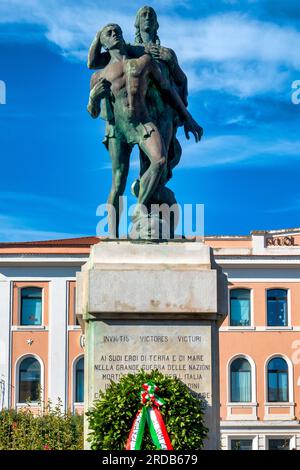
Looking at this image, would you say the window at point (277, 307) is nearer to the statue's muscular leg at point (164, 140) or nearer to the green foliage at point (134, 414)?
the statue's muscular leg at point (164, 140)

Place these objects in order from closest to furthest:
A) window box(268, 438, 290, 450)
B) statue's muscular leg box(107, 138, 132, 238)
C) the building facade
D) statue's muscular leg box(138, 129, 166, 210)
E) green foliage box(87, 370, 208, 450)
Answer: green foliage box(87, 370, 208, 450)
statue's muscular leg box(138, 129, 166, 210)
statue's muscular leg box(107, 138, 132, 238)
window box(268, 438, 290, 450)
the building facade

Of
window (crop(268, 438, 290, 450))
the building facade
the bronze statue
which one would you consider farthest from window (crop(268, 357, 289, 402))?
the bronze statue

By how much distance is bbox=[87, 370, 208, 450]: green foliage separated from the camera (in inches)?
487

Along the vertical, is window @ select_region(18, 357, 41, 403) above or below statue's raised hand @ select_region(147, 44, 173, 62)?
below

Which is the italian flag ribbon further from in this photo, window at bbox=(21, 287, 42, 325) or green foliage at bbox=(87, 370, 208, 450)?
window at bbox=(21, 287, 42, 325)

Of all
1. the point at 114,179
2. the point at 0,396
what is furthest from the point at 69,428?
the point at 0,396

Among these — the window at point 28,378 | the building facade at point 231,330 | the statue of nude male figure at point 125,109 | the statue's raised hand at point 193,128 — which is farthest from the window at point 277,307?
the statue of nude male figure at point 125,109

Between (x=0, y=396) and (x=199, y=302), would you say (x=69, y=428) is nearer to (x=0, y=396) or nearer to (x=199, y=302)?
(x=199, y=302)

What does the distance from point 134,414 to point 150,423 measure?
8.1 inches

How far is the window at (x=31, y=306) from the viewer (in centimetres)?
5456

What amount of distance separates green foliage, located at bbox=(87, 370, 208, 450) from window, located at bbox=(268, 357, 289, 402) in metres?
41.5

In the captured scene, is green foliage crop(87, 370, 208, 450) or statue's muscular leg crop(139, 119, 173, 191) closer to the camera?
green foliage crop(87, 370, 208, 450)

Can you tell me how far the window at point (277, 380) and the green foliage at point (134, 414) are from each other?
41.5m

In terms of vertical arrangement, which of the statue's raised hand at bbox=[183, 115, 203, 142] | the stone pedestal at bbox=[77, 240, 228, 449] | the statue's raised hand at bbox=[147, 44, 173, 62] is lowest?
the stone pedestal at bbox=[77, 240, 228, 449]
